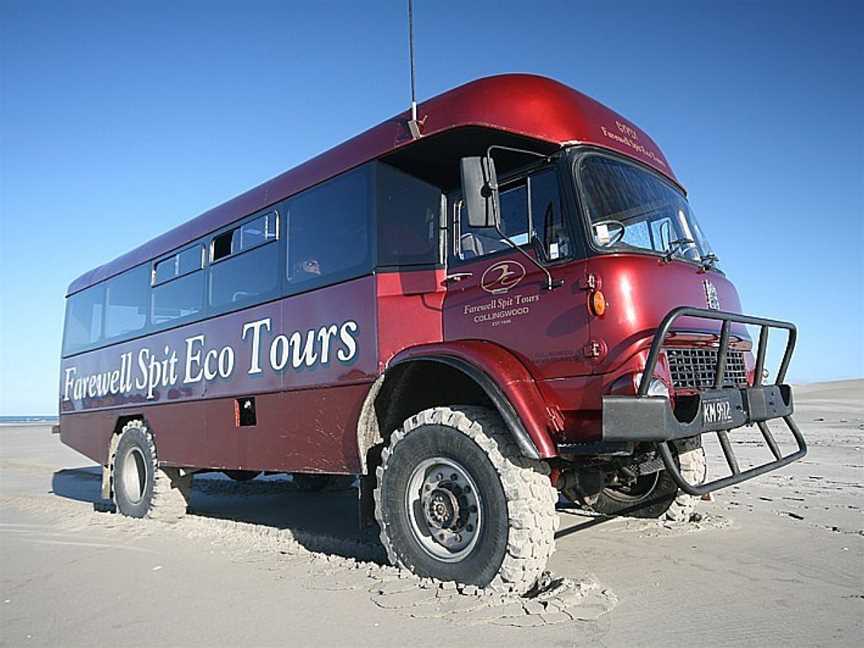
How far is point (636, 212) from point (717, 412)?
151 centimetres

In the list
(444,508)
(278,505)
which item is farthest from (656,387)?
(278,505)

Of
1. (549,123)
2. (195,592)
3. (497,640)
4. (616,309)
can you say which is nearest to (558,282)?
→ (616,309)

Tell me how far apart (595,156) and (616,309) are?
1.20 m

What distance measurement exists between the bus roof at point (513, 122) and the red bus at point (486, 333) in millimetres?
17

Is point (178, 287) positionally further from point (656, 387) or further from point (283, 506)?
point (656, 387)

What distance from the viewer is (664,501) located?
5.46 m

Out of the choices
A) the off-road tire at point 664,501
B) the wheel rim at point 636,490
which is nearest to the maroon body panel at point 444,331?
the off-road tire at point 664,501

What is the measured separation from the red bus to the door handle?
0.02 meters

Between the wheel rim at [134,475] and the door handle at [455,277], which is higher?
the door handle at [455,277]

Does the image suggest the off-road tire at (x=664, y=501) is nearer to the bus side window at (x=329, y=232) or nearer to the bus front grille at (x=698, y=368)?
the bus front grille at (x=698, y=368)

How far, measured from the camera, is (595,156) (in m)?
4.49

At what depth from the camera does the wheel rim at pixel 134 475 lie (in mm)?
8383

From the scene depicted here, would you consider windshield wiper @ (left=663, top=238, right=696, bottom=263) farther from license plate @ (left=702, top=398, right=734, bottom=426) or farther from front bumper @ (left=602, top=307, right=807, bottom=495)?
license plate @ (left=702, top=398, right=734, bottom=426)

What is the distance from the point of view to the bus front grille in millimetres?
4094
